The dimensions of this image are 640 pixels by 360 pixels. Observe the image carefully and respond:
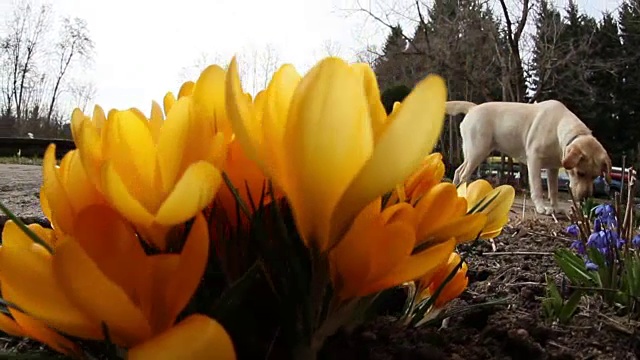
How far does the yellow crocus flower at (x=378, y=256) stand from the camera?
0.21 meters

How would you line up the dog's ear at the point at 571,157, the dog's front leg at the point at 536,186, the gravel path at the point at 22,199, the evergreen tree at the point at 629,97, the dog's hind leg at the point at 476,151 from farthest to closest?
the evergreen tree at the point at 629,97 < the dog's hind leg at the point at 476,151 < the dog's front leg at the point at 536,186 < the dog's ear at the point at 571,157 < the gravel path at the point at 22,199

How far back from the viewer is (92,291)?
176 mm

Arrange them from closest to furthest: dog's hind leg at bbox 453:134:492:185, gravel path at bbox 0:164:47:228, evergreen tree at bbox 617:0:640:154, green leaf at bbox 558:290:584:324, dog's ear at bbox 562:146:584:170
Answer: green leaf at bbox 558:290:584:324 < gravel path at bbox 0:164:47:228 < dog's ear at bbox 562:146:584:170 < dog's hind leg at bbox 453:134:492:185 < evergreen tree at bbox 617:0:640:154

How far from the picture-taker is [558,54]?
9.88 m

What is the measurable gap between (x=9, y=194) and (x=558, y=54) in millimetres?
9834

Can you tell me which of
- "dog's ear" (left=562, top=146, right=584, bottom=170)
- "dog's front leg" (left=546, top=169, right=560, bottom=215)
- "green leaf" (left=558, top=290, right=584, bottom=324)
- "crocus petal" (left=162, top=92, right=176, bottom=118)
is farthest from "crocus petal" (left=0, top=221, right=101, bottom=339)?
"dog's ear" (left=562, top=146, right=584, bottom=170)

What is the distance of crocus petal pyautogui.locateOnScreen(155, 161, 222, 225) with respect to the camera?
0.59 ft

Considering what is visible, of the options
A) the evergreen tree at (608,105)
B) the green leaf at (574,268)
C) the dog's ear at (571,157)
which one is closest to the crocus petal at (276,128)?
the green leaf at (574,268)

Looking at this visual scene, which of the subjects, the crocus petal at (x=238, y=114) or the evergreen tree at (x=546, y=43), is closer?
the crocus petal at (x=238, y=114)

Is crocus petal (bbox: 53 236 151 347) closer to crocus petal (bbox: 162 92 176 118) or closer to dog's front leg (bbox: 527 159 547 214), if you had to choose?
crocus petal (bbox: 162 92 176 118)

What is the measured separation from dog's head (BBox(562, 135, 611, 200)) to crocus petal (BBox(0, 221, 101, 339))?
158 inches

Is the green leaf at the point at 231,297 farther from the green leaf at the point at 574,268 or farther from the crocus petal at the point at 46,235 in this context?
the green leaf at the point at 574,268

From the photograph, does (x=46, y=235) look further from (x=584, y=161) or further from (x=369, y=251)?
(x=584, y=161)

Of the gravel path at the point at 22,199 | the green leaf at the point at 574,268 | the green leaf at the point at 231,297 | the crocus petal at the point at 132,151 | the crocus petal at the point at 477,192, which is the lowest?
the green leaf at the point at 574,268
